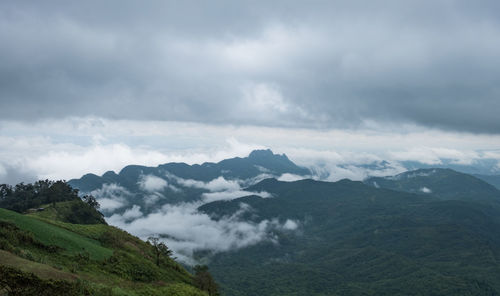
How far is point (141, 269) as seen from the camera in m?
53.4

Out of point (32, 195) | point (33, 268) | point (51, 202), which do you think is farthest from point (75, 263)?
point (32, 195)

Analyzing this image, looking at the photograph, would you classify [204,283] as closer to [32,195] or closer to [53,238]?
[53,238]

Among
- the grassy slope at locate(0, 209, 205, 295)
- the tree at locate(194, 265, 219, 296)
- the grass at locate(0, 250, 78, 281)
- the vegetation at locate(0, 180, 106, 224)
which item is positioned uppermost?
the grass at locate(0, 250, 78, 281)

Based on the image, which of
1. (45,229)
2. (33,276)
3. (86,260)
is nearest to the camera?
(33,276)

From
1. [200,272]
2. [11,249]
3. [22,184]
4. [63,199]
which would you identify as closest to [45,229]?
[11,249]

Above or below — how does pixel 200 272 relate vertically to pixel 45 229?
below

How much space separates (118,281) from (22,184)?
159637mm

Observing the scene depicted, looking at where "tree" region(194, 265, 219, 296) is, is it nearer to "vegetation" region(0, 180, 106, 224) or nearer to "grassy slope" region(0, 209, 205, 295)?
"grassy slope" region(0, 209, 205, 295)

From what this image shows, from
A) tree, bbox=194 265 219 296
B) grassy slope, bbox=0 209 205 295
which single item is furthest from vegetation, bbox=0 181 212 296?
tree, bbox=194 265 219 296

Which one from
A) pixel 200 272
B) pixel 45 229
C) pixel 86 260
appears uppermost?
pixel 45 229

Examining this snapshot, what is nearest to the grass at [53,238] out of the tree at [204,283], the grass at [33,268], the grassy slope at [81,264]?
the grassy slope at [81,264]

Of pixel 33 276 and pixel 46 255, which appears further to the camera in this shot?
pixel 46 255

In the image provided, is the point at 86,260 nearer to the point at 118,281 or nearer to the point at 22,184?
the point at 118,281

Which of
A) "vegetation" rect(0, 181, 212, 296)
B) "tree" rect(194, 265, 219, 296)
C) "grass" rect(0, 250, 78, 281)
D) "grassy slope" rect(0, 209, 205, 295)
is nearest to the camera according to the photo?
"vegetation" rect(0, 181, 212, 296)
